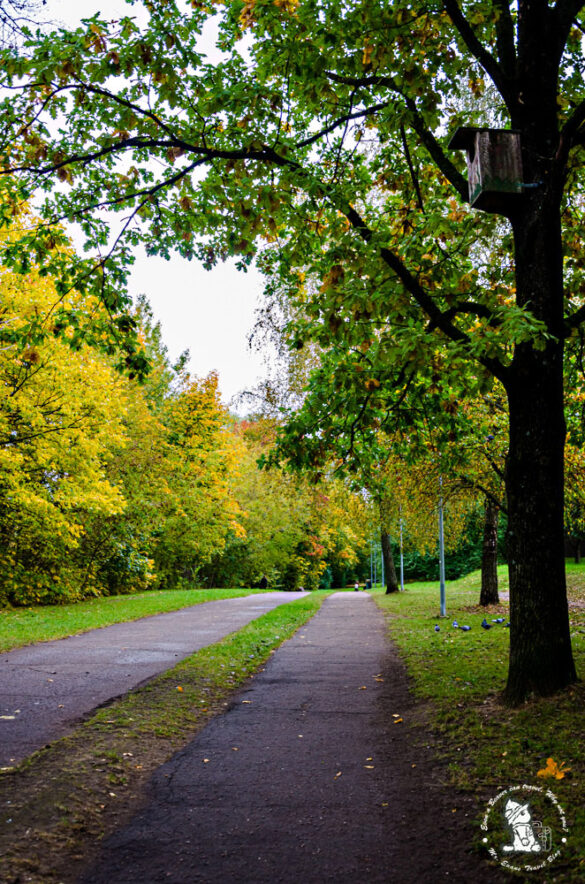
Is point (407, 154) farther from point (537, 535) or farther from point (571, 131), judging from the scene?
point (537, 535)

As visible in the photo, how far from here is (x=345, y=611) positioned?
17672 mm

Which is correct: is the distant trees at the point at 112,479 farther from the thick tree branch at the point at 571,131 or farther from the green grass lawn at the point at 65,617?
the thick tree branch at the point at 571,131

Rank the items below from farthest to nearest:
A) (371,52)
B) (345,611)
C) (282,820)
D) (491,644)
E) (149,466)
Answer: (149,466) < (345,611) < (491,644) < (371,52) < (282,820)

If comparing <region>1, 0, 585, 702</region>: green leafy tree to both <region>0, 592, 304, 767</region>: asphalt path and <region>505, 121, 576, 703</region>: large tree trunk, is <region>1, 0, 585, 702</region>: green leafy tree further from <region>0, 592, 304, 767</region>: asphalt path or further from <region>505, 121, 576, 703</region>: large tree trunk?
<region>0, 592, 304, 767</region>: asphalt path

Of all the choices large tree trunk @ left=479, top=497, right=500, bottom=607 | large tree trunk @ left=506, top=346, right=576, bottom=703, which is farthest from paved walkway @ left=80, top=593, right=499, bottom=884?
large tree trunk @ left=479, top=497, right=500, bottom=607

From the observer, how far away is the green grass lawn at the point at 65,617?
33.8 feet

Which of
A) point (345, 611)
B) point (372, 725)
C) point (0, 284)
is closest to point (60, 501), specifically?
point (0, 284)

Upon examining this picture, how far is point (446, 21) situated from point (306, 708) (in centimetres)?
739

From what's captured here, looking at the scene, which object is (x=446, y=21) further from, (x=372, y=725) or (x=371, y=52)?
(x=372, y=725)

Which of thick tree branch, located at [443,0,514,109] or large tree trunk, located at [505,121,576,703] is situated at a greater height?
thick tree branch, located at [443,0,514,109]

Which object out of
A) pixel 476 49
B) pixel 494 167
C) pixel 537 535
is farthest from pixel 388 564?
pixel 476 49

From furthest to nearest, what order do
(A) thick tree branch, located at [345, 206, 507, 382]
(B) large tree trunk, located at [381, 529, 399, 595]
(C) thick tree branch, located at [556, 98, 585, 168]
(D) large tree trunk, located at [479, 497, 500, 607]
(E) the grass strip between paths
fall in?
(B) large tree trunk, located at [381, 529, 399, 595] < (D) large tree trunk, located at [479, 497, 500, 607] < (A) thick tree branch, located at [345, 206, 507, 382] < (C) thick tree branch, located at [556, 98, 585, 168] < (E) the grass strip between paths

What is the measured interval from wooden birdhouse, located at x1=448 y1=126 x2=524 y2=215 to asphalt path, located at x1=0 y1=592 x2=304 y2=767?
608 cm

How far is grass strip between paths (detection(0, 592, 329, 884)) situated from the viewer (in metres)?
3.00
